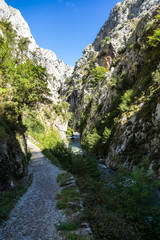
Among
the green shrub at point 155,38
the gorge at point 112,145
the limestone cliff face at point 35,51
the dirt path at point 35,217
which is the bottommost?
the dirt path at point 35,217

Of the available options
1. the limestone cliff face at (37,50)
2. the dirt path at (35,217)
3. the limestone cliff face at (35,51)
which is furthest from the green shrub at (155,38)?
the limestone cliff face at (37,50)

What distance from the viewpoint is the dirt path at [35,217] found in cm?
455

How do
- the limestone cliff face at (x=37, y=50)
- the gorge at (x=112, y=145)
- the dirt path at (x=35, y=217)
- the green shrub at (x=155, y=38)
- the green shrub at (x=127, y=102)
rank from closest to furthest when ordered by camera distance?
the dirt path at (x=35, y=217) → the gorge at (x=112, y=145) → the green shrub at (x=155, y=38) → the green shrub at (x=127, y=102) → the limestone cliff face at (x=37, y=50)

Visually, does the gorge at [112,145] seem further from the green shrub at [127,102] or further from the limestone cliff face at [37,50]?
the limestone cliff face at [37,50]

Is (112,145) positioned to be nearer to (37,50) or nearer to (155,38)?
(155,38)

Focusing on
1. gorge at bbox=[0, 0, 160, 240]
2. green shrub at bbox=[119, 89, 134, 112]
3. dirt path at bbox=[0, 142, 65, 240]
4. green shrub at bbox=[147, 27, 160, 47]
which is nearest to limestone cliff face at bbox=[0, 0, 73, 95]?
gorge at bbox=[0, 0, 160, 240]

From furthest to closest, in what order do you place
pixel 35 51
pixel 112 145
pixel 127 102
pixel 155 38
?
pixel 35 51, pixel 127 102, pixel 112 145, pixel 155 38

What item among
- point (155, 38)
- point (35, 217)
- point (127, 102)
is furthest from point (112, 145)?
point (155, 38)

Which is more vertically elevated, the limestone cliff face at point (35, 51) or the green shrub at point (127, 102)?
the limestone cliff face at point (35, 51)

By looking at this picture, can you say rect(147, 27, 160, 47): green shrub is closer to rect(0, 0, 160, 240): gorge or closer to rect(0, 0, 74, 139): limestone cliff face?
rect(0, 0, 160, 240): gorge

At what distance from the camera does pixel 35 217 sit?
5.66m

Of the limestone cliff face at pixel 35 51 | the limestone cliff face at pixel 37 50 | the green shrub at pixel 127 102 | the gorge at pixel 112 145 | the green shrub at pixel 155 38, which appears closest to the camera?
the gorge at pixel 112 145

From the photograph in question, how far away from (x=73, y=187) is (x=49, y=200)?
6.75 feet

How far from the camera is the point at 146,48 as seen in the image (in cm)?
2117
